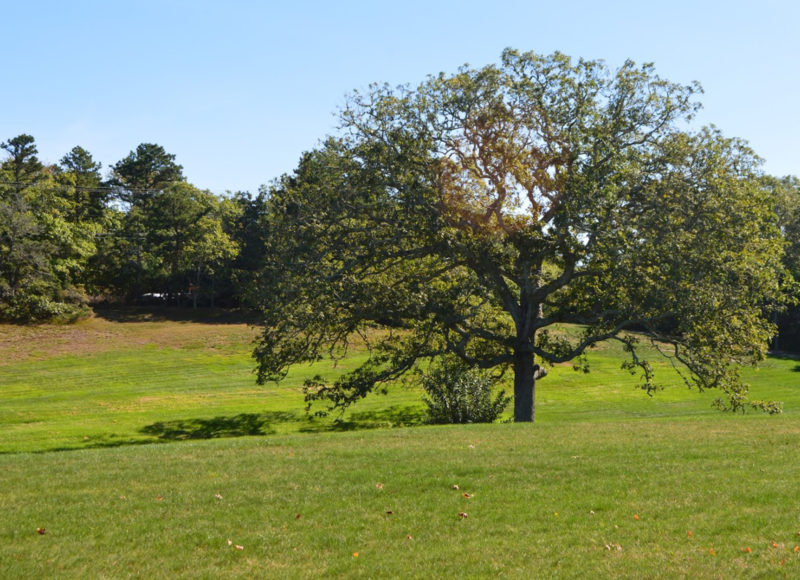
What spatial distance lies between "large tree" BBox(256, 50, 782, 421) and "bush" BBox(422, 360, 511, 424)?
863 millimetres

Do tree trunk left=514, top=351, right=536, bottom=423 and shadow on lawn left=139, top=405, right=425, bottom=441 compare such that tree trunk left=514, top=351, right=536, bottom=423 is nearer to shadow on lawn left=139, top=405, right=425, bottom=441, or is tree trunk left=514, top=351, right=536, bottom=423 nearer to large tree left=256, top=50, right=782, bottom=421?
large tree left=256, top=50, right=782, bottom=421

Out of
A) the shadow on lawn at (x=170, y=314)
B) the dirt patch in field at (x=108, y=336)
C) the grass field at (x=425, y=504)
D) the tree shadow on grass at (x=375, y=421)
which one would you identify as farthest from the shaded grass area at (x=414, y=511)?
the shadow on lawn at (x=170, y=314)

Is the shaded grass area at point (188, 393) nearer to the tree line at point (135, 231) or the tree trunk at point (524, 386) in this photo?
the tree trunk at point (524, 386)

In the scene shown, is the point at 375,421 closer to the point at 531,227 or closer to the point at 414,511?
the point at 531,227

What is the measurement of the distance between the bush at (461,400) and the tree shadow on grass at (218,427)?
232 inches

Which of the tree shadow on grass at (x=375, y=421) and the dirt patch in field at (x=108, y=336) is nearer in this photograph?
the tree shadow on grass at (x=375, y=421)

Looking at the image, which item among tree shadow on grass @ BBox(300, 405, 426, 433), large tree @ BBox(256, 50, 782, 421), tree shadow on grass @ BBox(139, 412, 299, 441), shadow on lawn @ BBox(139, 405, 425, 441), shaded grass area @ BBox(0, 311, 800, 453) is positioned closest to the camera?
large tree @ BBox(256, 50, 782, 421)

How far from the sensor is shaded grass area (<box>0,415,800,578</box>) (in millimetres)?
7680

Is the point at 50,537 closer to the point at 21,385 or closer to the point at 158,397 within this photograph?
the point at 158,397

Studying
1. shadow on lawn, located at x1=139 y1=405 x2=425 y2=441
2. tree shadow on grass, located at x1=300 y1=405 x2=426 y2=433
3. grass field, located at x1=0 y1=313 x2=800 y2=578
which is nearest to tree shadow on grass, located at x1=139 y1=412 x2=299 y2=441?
shadow on lawn, located at x1=139 y1=405 x2=425 y2=441

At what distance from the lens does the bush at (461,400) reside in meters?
22.9

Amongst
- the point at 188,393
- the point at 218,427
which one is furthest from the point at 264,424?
the point at 188,393

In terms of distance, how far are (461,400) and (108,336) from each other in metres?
37.6

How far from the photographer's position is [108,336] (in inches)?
2029
